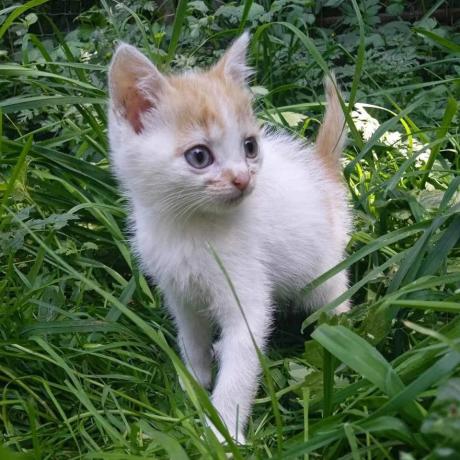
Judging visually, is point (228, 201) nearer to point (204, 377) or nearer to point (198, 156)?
point (198, 156)

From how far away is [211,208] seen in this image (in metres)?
2.15

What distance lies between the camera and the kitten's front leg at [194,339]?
2.43 meters

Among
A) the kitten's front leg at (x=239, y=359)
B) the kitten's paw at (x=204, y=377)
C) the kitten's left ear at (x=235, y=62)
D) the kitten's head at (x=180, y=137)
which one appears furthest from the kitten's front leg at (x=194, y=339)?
the kitten's left ear at (x=235, y=62)

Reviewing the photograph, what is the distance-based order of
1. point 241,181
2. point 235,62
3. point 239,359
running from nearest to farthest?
point 241,181
point 239,359
point 235,62

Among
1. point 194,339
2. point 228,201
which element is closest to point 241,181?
point 228,201

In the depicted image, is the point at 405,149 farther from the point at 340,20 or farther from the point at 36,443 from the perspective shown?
the point at 36,443

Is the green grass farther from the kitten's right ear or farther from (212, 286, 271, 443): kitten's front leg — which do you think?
the kitten's right ear

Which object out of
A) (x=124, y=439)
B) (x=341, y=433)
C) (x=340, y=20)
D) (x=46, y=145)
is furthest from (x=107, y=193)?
(x=340, y=20)

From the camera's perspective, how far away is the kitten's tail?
284cm

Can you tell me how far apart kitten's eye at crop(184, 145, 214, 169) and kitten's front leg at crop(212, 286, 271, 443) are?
0.39m

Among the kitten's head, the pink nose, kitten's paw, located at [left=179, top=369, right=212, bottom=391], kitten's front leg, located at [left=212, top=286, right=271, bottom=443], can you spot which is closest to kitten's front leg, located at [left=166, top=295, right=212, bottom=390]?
kitten's paw, located at [left=179, top=369, right=212, bottom=391]

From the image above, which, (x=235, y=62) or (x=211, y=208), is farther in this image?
(x=235, y=62)

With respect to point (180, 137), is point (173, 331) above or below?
below

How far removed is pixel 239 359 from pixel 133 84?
813 millimetres
